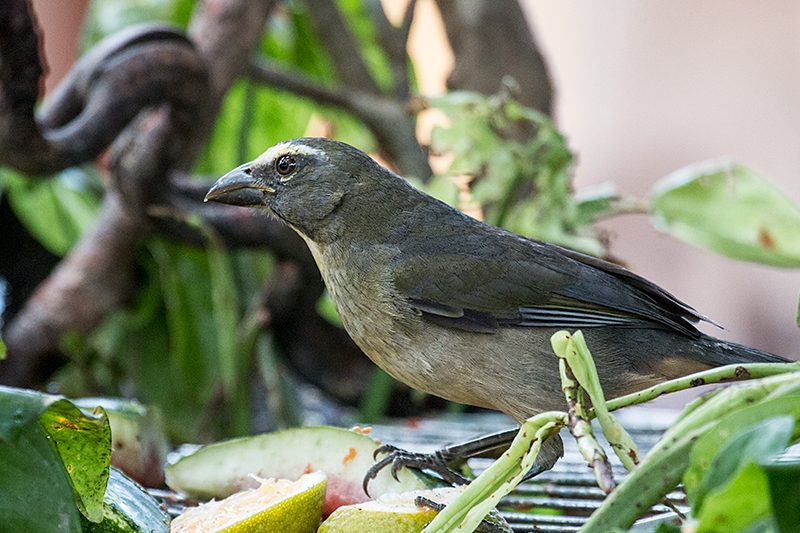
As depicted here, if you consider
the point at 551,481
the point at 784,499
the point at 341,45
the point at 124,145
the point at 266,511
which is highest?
the point at 341,45

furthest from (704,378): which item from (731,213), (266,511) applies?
(731,213)

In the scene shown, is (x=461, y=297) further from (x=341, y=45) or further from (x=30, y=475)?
(x=341, y=45)

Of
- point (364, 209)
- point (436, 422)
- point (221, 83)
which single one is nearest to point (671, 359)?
point (364, 209)

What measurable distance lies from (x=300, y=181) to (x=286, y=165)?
42mm

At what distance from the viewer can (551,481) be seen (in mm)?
1543

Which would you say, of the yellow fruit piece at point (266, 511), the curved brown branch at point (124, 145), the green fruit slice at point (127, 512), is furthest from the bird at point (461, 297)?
the curved brown branch at point (124, 145)

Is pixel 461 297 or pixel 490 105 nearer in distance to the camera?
pixel 461 297

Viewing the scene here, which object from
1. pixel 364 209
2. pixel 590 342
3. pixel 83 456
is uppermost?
pixel 364 209

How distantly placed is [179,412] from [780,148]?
3962 mm

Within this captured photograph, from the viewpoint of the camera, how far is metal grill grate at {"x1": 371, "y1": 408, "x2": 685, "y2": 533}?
119 centimetres

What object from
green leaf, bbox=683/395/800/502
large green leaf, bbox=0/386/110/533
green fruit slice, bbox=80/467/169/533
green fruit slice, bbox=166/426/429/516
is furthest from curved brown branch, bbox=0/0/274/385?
green leaf, bbox=683/395/800/502

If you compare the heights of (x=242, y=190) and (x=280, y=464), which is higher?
(x=242, y=190)

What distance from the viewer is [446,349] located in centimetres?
129

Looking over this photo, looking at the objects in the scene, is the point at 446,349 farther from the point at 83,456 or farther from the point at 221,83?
the point at 221,83
